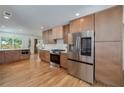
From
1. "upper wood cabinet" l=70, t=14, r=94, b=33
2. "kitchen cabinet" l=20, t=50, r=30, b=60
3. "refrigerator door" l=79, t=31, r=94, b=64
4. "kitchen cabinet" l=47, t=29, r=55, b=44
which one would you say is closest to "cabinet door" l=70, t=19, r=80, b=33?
"upper wood cabinet" l=70, t=14, r=94, b=33

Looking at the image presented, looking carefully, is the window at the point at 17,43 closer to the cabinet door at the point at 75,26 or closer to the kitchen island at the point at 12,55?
the kitchen island at the point at 12,55

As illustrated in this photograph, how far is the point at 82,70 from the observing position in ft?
12.5

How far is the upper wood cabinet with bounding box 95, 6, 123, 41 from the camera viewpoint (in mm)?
2852

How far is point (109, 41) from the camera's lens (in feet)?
10.0

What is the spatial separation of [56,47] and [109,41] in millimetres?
4272

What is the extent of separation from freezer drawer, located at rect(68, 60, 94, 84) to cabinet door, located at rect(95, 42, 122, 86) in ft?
0.65

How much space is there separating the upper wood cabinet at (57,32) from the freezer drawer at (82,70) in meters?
1.88

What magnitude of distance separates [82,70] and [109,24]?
5.49 ft

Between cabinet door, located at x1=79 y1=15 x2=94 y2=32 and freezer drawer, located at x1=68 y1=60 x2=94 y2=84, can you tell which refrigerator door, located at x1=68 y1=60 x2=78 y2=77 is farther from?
cabinet door, located at x1=79 y1=15 x2=94 y2=32

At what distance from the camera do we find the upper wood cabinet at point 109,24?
285 centimetres

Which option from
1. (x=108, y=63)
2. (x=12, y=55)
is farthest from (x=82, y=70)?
(x=12, y=55)
